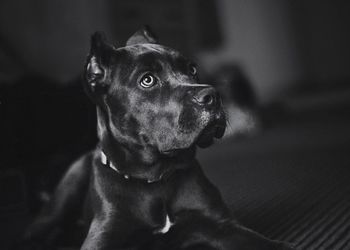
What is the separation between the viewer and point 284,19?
1692 mm

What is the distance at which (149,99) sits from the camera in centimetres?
131

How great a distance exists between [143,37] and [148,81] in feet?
0.67

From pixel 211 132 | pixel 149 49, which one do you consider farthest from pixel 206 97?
pixel 149 49

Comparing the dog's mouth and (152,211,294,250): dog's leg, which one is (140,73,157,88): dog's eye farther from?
(152,211,294,250): dog's leg

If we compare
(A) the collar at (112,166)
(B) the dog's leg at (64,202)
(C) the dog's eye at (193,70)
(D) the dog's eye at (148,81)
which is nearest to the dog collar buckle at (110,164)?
(A) the collar at (112,166)

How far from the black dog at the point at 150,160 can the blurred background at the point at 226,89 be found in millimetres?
127

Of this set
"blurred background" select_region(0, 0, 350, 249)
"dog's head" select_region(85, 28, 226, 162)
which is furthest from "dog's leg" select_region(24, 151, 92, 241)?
"dog's head" select_region(85, 28, 226, 162)

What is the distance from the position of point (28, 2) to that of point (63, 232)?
2.45 feet

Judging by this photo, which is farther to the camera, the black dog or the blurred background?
the blurred background

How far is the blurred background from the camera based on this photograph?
1.47 m

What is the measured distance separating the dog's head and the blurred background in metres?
0.13

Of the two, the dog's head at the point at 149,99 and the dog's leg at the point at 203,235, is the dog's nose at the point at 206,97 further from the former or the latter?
the dog's leg at the point at 203,235

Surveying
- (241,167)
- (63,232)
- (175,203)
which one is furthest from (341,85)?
(63,232)

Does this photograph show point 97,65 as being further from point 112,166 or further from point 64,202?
point 64,202
